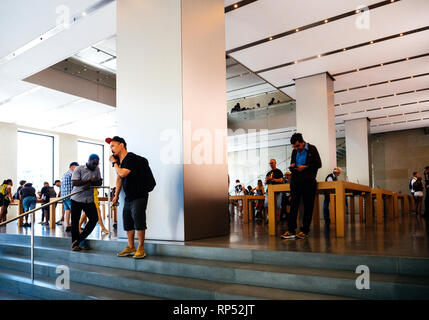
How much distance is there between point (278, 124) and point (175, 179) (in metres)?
10.8

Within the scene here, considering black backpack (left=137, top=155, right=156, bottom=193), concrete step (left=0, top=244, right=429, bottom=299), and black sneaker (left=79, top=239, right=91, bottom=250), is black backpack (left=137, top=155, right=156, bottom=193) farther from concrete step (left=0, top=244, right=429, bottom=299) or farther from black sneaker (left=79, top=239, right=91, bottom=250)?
black sneaker (left=79, top=239, right=91, bottom=250)

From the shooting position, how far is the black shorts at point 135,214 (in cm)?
447

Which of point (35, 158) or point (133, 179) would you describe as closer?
point (133, 179)

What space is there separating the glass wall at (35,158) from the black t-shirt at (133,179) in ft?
43.4

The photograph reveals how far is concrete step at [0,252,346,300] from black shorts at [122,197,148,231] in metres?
0.57

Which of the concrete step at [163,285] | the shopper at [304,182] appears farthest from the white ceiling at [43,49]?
the concrete step at [163,285]

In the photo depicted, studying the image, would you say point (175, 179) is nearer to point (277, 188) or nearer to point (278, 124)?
point (277, 188)

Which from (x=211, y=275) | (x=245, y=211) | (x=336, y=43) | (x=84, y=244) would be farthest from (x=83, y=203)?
(x=336, y=43)

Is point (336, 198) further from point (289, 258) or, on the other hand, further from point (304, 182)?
point (289, 258)

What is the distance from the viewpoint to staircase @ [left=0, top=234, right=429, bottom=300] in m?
3.10

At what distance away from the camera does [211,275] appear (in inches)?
151

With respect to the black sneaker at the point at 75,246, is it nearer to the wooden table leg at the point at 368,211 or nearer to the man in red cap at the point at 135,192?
the man in red cap at the point at 135,192

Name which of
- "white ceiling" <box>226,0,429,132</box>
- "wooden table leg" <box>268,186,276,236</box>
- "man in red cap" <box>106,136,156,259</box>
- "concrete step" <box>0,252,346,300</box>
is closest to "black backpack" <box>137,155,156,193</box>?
"man in red cap" <box>106,136,156,259</box>

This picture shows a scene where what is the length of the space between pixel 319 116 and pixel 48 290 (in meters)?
8.27
